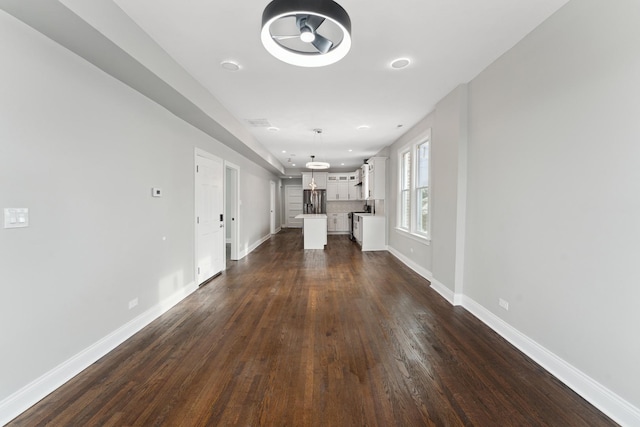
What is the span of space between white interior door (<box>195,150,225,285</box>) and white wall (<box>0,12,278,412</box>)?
91 centimetres

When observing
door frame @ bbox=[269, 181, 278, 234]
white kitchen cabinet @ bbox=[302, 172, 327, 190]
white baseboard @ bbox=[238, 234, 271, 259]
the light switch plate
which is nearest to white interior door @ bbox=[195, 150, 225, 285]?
white baseboard @ bbox=[238, 234, 271, 259]

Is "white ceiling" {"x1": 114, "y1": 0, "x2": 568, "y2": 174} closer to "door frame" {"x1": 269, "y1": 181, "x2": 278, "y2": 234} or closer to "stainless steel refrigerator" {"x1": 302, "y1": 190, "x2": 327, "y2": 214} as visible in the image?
"door frame" {"x1": 269, "y1": 181, "x2": 278, "y2": 234}

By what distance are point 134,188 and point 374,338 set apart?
9.56ft

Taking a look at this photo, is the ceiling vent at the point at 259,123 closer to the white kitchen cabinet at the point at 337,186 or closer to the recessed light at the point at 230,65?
the recessed light at the point at 230,65

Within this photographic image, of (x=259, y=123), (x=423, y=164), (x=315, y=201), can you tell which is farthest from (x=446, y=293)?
(x=315, y=201)

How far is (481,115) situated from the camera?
3.11 meters

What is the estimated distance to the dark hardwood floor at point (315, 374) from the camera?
170cm

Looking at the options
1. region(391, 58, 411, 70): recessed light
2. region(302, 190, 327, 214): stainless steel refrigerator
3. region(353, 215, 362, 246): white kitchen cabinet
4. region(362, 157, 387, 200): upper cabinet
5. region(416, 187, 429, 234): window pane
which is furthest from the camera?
region(302, 190, 327, 214): stainless steel refrigerator

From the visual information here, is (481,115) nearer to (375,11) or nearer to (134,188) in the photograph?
(375,11)

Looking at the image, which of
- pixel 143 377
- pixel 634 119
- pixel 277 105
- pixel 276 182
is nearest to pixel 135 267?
pixel 143 377

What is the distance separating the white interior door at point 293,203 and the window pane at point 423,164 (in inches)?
312

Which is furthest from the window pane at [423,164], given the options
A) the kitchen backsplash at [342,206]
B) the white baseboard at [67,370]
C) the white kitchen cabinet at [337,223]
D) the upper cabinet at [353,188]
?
the white kitchen cabinet at [337,223]

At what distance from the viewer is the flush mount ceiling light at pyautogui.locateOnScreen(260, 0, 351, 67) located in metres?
1.50

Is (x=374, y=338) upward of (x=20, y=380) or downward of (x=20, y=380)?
downward
